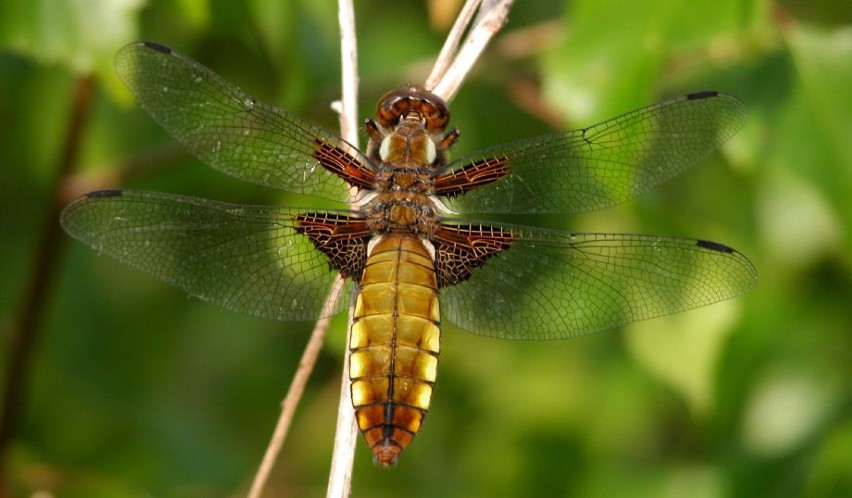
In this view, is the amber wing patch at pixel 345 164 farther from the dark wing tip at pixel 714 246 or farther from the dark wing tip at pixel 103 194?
the dark wing tip at pixel 714 246

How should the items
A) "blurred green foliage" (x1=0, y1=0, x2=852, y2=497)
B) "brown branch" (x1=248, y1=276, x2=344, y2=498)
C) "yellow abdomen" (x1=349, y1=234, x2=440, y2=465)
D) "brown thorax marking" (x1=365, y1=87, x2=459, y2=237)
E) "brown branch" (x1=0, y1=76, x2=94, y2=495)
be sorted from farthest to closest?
1. "brown branch" (x1=0, y1=76, x2=94, y2=495)
2. "blurred green foliage" (x1=0, y1=0, x2=852, y2=497)
3. "brown thorax marking" (x1=365, y1=87, x2=459, y2=237)
4. "brown branch" (x1=248, y1=276, x2=344, y2=498)
5. "yellow abdomen" (x1=349, y1=234, x2=440, y2=465)

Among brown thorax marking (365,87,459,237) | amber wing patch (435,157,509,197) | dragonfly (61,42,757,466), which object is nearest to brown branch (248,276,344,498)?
dragonfly (61,42,757,466)

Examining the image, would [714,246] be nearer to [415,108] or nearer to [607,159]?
[607,159]

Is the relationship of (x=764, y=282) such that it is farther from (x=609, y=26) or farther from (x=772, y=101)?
(x=609, y=26)

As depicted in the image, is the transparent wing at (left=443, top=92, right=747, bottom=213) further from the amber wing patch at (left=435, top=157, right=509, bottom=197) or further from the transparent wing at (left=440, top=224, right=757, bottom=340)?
the transparent wing at (left=440, top=224, right=757, bottom=340)

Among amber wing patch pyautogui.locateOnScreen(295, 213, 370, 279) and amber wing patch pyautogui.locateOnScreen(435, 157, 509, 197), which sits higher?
amber wing patch pyautogui.locateOnScreen(435, 157, 509, 197)

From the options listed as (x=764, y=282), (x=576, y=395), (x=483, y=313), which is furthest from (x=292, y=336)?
(x=483, y=313)

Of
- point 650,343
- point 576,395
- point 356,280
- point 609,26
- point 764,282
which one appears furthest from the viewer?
point 576,395
